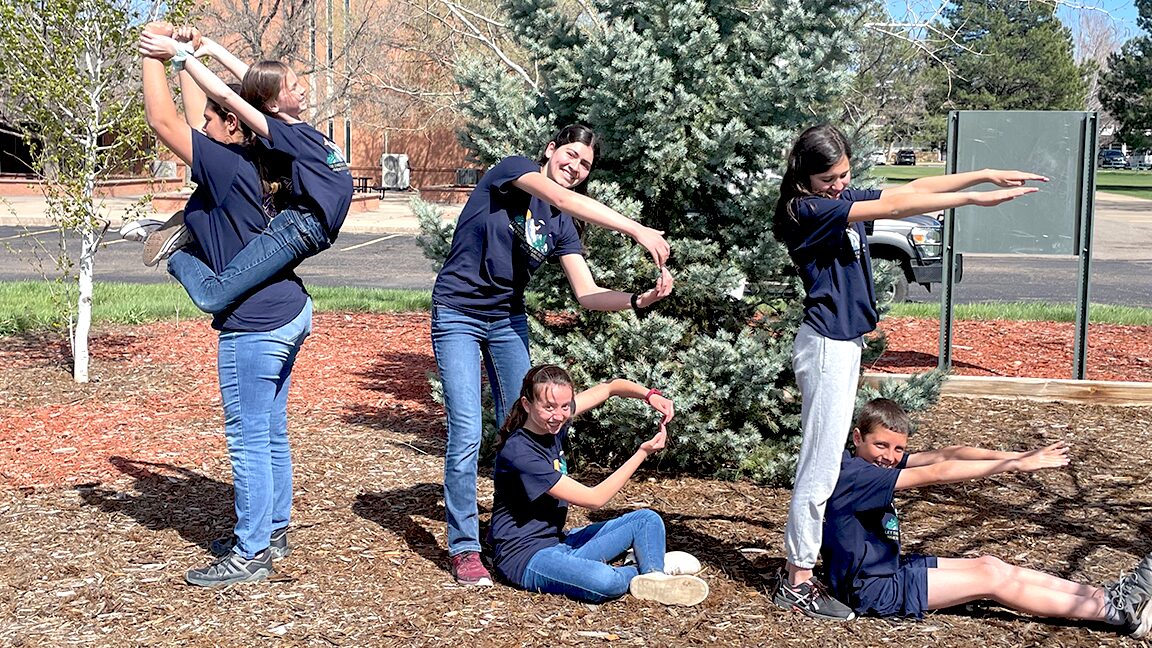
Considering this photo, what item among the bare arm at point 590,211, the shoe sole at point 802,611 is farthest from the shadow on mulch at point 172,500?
the shoe sole at point 802,611

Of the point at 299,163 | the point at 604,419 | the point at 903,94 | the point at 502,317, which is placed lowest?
the point at 604,419

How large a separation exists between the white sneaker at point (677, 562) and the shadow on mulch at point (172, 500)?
1.72m

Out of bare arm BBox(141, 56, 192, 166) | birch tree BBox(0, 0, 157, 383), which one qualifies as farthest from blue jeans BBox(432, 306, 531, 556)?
birch tree BBox(0, 0, 157, 383)

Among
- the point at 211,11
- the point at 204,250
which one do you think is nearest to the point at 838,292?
the point at 204,250

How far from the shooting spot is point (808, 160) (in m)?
4.07

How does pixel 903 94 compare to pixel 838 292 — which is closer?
pixel 838 292

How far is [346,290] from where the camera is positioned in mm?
13570

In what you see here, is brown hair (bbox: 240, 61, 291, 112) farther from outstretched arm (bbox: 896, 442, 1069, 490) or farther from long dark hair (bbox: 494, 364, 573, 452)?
outstretched arm (bbox: 896, 442, 1069, 490)

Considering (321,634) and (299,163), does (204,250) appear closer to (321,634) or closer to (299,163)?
(299,163)

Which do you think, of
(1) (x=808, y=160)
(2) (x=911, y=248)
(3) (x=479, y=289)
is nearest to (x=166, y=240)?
(3) (x=479, y=289)

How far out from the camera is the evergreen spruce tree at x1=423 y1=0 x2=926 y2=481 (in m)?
5.59

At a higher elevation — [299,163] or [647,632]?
[299,163]

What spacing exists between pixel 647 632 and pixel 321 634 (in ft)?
3.51

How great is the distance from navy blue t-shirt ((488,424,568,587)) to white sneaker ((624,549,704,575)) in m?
0.28
